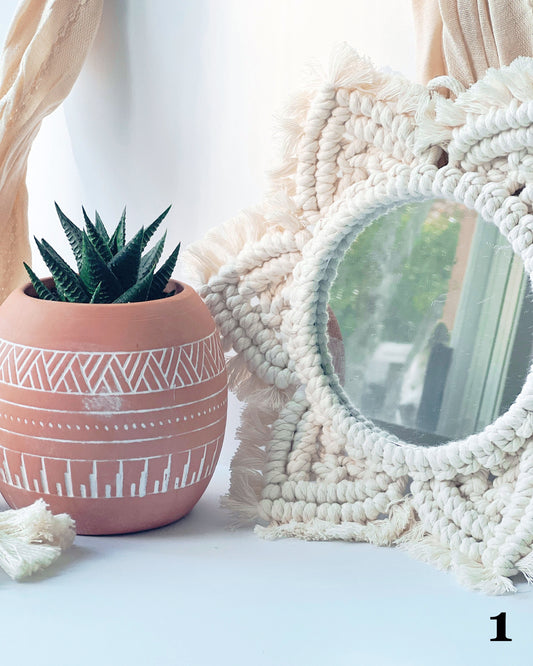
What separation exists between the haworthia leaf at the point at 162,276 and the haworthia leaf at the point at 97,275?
0.12 ft

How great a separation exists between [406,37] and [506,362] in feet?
1.18

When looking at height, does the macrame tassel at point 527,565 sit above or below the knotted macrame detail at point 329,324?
below

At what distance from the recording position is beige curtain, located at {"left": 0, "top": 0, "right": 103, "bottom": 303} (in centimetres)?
100

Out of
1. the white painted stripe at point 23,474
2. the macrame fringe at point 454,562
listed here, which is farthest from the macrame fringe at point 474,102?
the white painted stripe at point 23,474

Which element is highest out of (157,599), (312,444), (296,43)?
(296,43)

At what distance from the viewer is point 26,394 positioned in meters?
0.77

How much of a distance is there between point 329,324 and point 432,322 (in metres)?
0.11

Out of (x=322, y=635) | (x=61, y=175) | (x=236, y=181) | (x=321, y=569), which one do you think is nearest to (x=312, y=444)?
(x=321, y=569)

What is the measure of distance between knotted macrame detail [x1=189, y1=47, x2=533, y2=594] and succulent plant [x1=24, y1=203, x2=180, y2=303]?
71 mm

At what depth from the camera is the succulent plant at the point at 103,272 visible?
0.82 m

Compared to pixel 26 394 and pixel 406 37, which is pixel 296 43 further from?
pixel 26 394

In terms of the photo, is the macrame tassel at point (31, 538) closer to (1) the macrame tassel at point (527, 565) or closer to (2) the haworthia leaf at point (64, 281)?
(2) the haworthia leaf at point (64, 281)

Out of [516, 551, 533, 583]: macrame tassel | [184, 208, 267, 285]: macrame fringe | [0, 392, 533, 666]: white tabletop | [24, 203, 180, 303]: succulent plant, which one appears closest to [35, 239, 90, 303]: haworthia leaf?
[24, 203, 180, 303]: succulent plant

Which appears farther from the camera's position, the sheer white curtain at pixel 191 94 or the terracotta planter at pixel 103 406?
the sheer white curtain at pixel 191 94
